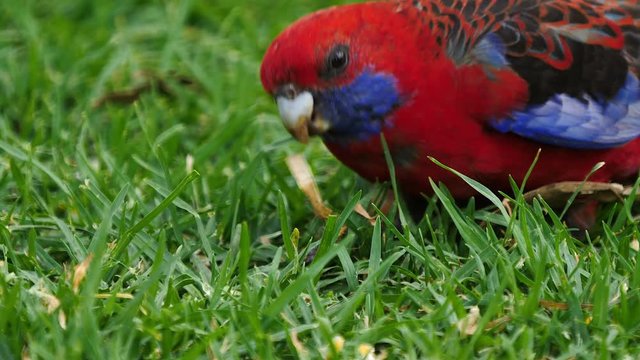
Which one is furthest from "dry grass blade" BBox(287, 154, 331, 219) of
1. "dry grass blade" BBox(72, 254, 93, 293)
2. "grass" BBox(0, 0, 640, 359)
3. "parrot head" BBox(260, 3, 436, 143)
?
"dry grass blade" BBox(72, 254, 93, 293)

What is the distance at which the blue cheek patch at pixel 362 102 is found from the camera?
10.0ft

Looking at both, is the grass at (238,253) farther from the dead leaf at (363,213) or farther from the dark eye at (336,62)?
the dark eye at (336,62)

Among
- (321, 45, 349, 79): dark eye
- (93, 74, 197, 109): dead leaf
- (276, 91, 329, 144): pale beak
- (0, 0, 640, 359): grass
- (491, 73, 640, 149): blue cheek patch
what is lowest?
(0, 0, 640, 359): grass

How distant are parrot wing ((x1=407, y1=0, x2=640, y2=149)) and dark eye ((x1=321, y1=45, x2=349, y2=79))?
0.31 metres

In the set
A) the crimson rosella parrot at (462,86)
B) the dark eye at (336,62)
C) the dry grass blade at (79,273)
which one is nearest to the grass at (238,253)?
the dry grass blade at (79,273)

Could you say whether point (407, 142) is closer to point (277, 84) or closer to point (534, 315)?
point (277, 84)

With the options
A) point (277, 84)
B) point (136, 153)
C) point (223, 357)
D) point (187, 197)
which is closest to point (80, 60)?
point (136, 153)

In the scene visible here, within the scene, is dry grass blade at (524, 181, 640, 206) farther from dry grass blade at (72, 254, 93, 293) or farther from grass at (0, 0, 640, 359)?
dry grass blade at (72, 254, 93, 293)

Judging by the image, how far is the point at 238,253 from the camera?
2.99 metres

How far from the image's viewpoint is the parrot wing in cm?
315

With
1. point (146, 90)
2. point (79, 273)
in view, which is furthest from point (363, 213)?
point (146, 90)

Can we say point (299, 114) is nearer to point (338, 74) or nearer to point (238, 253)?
point (338, 74)

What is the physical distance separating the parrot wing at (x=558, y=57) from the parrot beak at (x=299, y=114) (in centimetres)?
43

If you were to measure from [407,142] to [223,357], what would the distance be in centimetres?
91
